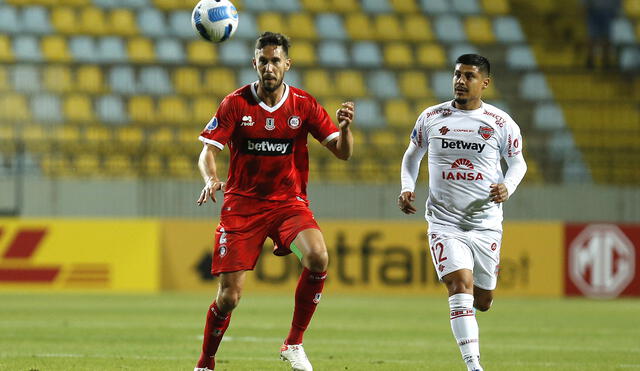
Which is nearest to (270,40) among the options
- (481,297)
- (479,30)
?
(481,297)

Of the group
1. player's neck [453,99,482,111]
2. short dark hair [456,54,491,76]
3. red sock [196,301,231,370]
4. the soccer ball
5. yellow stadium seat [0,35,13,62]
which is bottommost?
red sock [196,301,231,370]

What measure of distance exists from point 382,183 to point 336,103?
10.6 ft

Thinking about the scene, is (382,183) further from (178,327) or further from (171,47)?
(178,327)

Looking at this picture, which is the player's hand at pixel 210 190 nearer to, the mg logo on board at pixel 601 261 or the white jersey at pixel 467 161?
the white jersey at pixel 467 161

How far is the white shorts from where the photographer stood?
752 centimetres

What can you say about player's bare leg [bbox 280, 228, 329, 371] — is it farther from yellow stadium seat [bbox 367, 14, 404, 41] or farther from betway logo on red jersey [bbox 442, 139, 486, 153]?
yellow stadium seat [bbox 367, 14, 404, 41]

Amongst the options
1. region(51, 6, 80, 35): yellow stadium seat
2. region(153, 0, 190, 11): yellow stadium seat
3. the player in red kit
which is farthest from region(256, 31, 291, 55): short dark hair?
region(153, 0, 190, 11): yellow stadium seat

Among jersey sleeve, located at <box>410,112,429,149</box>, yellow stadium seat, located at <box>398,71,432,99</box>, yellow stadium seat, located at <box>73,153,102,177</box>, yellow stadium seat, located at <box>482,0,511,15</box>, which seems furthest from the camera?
yellow stadium seat, located at <box>482,0,511,15</box>

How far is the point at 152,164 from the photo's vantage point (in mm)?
20625

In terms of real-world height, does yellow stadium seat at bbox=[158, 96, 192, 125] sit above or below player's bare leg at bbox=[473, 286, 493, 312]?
above

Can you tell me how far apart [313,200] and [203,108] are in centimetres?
340

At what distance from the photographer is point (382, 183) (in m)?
20.4

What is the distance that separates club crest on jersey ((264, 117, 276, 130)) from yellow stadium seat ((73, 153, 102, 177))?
1298 cm

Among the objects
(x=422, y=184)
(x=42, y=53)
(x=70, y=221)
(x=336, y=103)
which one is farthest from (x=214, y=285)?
(x=42, y=53)
